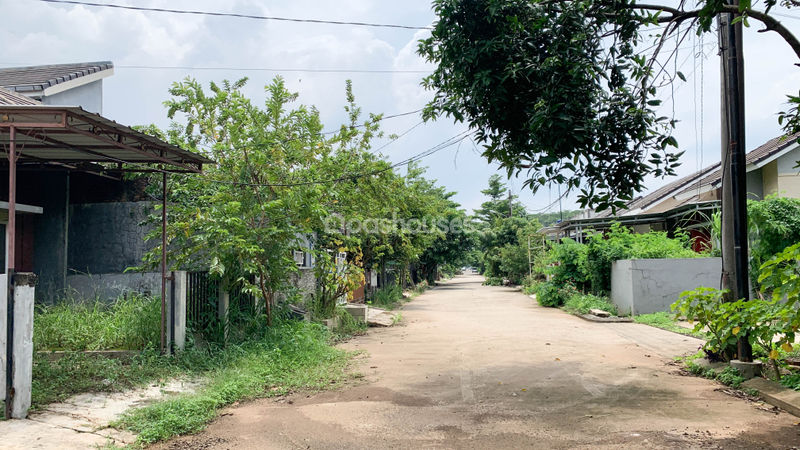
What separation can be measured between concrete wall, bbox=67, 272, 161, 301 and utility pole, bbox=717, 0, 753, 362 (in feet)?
33.7

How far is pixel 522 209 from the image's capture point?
5334 cm

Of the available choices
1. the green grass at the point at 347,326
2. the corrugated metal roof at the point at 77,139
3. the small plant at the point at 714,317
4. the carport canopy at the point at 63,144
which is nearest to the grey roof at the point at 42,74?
the carport canopy at the point at 63,144

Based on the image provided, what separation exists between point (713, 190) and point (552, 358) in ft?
42.8

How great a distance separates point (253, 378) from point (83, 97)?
13.4 meters

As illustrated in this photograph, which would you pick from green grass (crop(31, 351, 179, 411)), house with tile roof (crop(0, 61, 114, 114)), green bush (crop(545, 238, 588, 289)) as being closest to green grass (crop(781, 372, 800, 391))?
green grass (crop(31, 351, 179, 411))

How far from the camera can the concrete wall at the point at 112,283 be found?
11.3 meters

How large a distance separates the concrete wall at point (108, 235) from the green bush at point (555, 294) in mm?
13738

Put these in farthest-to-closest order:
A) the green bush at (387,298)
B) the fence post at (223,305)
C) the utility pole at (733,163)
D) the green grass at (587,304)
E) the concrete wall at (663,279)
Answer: the green bush at (387,298)
the green grass at (587,304)
the concrete wall at (663,279)
the fence post at (223,305)
the utility pole at (733,163)

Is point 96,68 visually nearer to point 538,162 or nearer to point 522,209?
point 538,162

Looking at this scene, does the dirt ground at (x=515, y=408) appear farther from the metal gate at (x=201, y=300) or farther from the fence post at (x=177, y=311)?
the metal gate at (x=201, y=300)

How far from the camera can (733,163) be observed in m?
7.55

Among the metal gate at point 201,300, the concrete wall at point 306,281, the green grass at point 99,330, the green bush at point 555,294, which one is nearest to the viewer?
the green grass at point 99,330

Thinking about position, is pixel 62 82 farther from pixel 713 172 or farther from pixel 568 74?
pixel 713 172

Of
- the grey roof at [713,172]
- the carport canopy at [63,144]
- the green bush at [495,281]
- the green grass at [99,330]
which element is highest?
the grey roof at [713,172]
